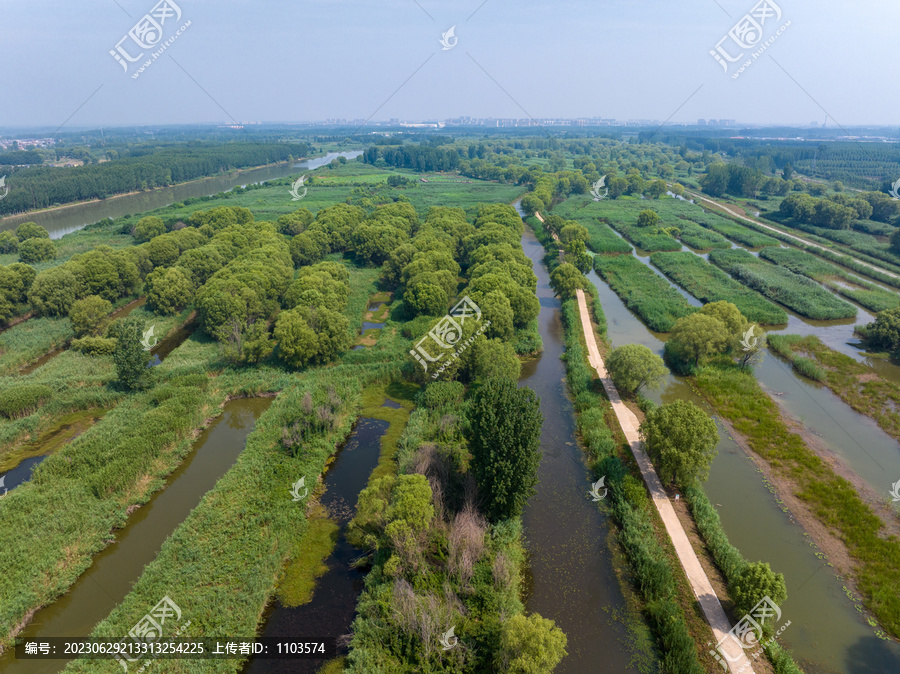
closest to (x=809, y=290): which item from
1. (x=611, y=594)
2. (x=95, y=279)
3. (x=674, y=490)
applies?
(x=674, y=490)

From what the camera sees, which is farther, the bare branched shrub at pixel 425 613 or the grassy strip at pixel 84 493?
the grassy strip at pixel 84 493

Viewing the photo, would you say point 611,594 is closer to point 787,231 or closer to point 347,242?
point 347,242

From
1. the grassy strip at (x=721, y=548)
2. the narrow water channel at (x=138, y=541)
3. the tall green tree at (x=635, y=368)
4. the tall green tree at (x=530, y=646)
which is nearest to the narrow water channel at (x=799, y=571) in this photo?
the grassy strip at (x=721, y=548)

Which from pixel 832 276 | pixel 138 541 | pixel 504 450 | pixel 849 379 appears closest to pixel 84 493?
pixel 138 541

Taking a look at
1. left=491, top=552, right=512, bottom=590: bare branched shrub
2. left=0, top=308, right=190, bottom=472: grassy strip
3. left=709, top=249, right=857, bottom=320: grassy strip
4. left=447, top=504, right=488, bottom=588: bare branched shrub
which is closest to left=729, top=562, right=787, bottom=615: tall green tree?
left=491, top=552, right=512, bottom=590: bare branched shrub

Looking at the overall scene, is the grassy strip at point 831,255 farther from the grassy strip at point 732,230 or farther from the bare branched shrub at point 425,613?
the bare branched shrub at point 425,613
